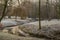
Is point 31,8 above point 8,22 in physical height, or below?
above

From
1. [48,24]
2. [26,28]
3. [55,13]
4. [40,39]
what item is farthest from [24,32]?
[55,13]

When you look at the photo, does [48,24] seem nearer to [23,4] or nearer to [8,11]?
[23,4]

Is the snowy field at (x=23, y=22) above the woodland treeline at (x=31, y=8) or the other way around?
the other way around

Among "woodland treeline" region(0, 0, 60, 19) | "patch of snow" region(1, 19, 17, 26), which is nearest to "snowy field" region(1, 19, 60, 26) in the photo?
"patch of snow" region(1, 19, 17, 26)

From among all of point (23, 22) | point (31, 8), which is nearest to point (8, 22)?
point (23, 22)

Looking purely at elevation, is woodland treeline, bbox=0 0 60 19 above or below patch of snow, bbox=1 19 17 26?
above

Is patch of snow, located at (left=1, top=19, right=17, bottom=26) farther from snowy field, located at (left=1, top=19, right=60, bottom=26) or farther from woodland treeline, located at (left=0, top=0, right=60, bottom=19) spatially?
woodland treeline, located at (left=0, top=0, right=60, bottom=19)

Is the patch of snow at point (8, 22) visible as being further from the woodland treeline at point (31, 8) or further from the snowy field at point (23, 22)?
the woodland treeline at point (31, 8)

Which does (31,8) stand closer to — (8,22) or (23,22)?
(23,22)

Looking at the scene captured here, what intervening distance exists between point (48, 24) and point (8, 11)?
880 millimetres

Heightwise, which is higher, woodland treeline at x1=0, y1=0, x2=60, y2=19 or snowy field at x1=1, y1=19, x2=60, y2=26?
woodland treeline at x1=0, y1=0, x2=60, y2=19

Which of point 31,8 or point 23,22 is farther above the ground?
point 31,8

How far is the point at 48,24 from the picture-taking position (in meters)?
2.66

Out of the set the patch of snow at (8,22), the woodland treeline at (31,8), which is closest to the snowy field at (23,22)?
the patch of snow at (8,22)
